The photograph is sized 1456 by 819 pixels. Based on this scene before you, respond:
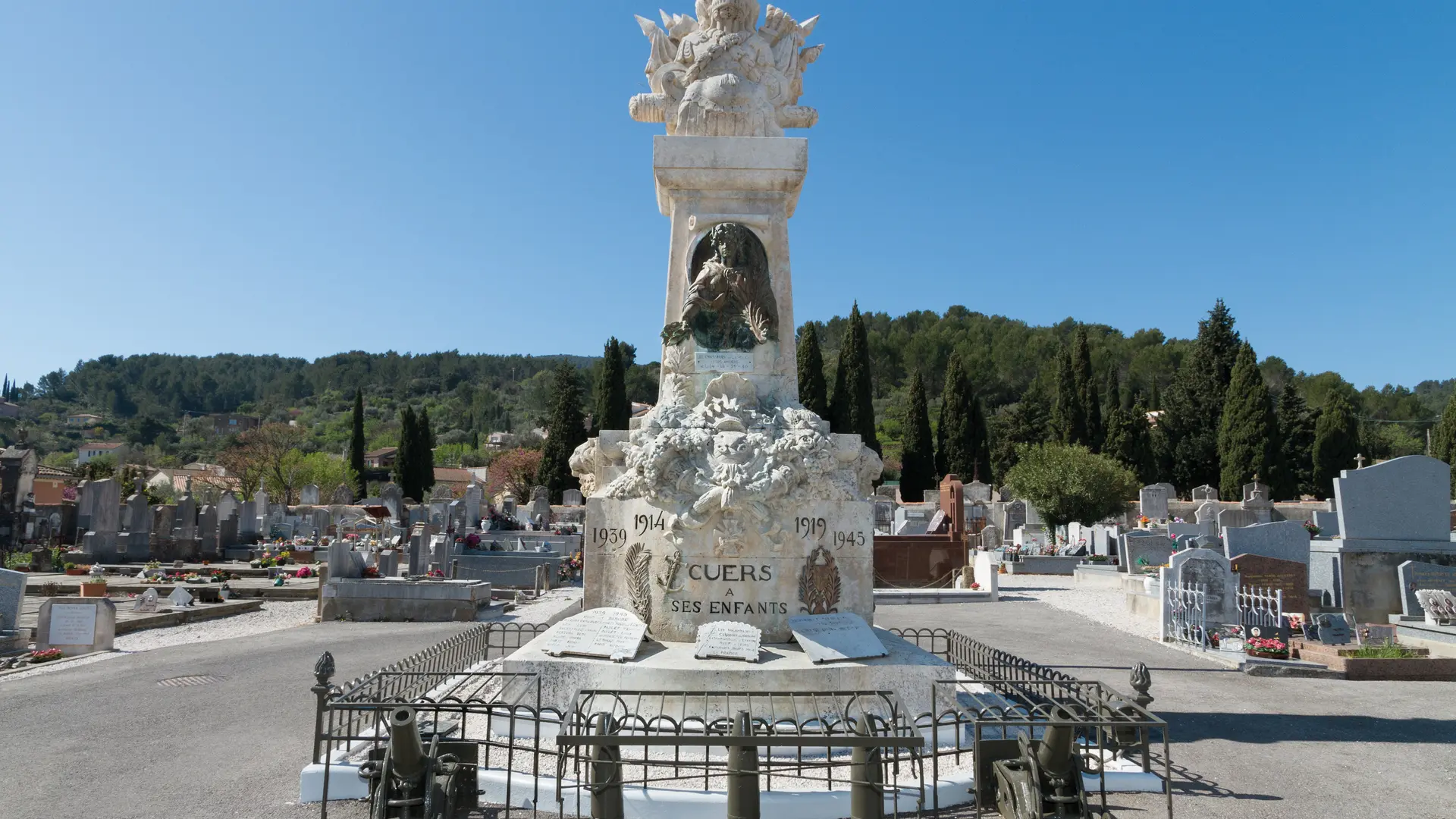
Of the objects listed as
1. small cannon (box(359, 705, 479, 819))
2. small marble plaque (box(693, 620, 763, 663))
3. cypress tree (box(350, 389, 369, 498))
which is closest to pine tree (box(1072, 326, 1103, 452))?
cypress tree (box(350, 389, 369, 498))

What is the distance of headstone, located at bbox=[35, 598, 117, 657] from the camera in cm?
1200

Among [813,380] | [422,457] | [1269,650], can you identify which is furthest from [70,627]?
[422,457]

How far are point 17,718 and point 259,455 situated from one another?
161 ft

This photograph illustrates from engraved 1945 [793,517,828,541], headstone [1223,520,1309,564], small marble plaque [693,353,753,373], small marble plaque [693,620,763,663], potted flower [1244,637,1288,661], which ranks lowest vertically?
potted flower [1244,637,1288,661]

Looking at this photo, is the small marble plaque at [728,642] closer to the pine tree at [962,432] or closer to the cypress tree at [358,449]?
the pine tree at [962,432]

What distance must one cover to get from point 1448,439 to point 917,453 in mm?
26830

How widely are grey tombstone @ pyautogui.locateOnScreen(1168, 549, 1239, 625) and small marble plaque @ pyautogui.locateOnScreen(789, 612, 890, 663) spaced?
8.89 m

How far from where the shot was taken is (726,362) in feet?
29.0

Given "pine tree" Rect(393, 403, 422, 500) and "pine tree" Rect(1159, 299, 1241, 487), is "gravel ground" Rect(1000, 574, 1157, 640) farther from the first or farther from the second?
"pine tree" Rect(393, 403, 422, 500)

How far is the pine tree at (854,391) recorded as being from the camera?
1839 inches

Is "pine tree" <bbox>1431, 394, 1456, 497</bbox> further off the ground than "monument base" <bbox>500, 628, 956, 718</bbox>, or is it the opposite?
"pine tree" <bbox>1431, 394, 1456, 497</bbox>

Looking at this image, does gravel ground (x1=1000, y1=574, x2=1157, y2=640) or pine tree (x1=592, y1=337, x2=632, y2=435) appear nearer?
gravel ground (x1=1000, y1=574, x2=1157, y2=640)

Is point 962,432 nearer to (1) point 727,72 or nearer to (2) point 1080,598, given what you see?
(2) point 1080,598

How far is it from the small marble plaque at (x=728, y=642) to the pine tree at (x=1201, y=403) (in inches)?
1940
